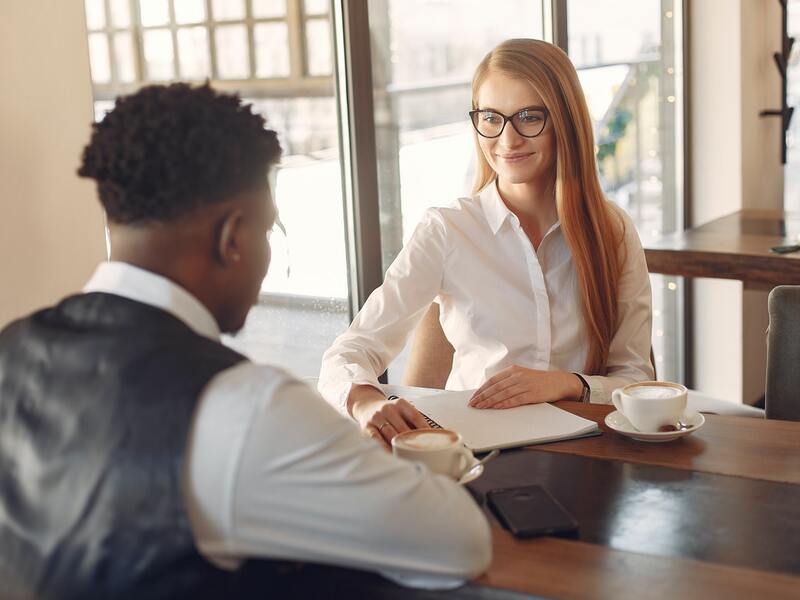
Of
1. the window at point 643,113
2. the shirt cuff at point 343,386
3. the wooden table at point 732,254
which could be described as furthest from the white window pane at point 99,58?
the window at point 643,113

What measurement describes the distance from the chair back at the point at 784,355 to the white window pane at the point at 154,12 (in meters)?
A: 1.33

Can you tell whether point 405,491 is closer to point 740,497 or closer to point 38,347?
point 38,347

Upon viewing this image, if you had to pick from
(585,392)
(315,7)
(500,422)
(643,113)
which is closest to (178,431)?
(500,422)

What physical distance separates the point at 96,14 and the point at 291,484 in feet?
4.36

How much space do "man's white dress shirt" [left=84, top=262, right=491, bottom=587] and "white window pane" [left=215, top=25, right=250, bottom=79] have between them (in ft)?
4.19

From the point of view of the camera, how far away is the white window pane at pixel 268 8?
2254 mm

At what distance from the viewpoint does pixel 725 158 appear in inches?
168

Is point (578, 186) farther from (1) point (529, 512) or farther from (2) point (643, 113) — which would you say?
(2) point (643, 113)

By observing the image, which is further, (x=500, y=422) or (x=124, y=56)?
(x=124, y=56)

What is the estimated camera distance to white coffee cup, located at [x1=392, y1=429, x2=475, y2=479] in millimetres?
1301

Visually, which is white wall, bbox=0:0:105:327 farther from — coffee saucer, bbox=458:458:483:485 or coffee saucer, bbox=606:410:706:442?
coffee saucer, bbox=606:410:706:442

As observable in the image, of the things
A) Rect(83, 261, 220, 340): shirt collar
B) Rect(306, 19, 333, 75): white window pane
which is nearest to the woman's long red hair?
Rect(306, 19, 333, 75): white window pane

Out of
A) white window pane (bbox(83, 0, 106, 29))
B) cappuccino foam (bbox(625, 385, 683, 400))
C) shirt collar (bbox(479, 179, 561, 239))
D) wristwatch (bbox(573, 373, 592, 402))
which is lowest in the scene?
wristwatch (bbox(573, 373, 592, 402))

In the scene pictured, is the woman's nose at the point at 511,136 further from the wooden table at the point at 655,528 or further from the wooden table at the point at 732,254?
the wooden table at the point at 732,254
